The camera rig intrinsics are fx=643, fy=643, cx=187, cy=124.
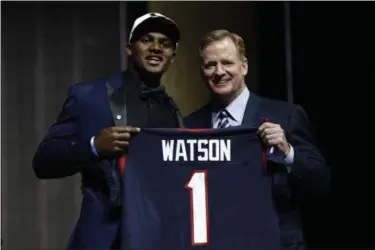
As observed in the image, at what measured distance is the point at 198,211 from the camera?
7.70ft

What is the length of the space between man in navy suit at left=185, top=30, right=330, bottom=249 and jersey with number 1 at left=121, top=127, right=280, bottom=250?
0.24 ft

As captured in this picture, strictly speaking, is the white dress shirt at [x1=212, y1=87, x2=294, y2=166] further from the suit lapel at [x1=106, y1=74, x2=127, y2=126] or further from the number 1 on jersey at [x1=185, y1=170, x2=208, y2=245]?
the suit lapel at [x1=106, y1=74, x2=127, y2=126]

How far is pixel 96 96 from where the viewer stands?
233 centimetres

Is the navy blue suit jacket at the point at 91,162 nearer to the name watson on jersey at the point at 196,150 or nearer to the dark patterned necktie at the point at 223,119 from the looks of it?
the name watson on jersey at the point at 196,150

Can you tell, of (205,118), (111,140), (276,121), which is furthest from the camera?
(205,118)

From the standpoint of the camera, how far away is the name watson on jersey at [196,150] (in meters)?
2.34

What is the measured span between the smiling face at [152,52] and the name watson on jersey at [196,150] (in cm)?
28

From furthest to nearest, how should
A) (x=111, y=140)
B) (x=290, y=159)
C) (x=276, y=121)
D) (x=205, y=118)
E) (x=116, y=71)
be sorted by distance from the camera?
(x=116, y=71) < (x=205, y=118) < (x=276, y=121) < (x=290, y=159) < (x=111, y=140)

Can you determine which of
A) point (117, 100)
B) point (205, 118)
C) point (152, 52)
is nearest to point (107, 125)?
point (117, 100)

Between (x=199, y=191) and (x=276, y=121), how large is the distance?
40 centimetres

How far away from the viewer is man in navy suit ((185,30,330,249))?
7.77 feet

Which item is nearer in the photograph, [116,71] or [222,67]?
[222,67]

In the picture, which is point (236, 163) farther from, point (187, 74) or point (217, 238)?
point (187, 74)

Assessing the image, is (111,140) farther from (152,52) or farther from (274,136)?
(274,136)
